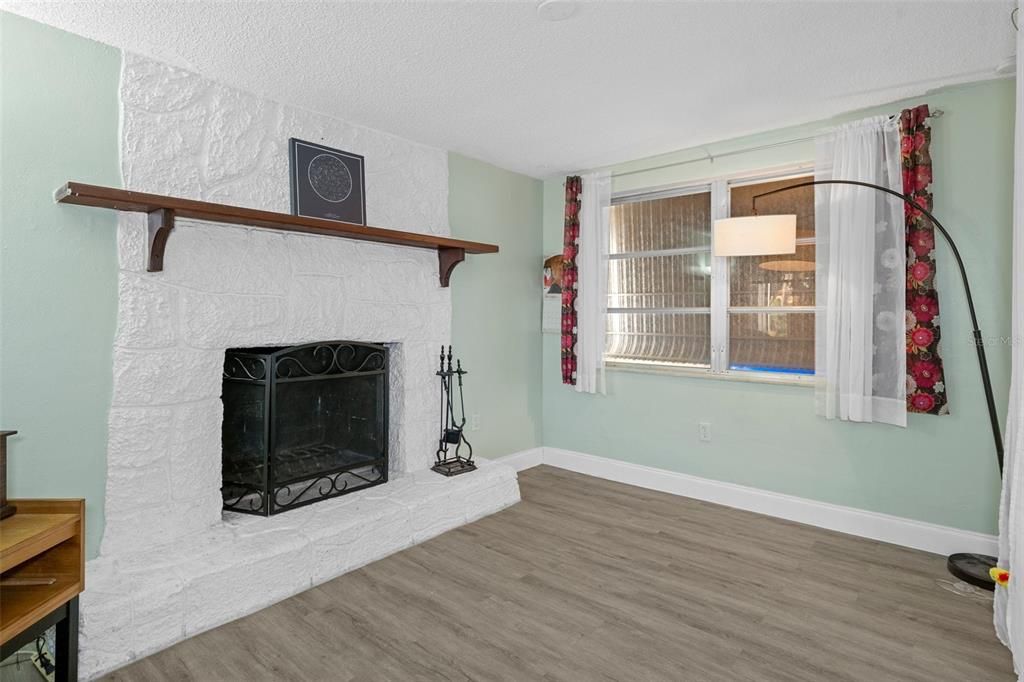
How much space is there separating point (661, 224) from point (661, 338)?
77 centimetres

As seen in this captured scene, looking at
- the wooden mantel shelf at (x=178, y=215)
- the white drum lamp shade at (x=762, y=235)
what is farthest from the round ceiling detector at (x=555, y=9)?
the white drum lamp shade at (x=762, y=235)

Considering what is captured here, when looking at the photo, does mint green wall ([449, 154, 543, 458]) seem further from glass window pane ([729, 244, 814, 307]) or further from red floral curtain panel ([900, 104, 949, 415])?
red floral curtain panel ([900, 104, 949, 415])

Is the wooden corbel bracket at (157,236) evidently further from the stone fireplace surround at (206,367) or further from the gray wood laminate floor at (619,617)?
the gray wood laminate floor at (619,617)

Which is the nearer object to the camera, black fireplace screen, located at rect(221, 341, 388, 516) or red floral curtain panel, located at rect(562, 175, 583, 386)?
black fireplace screen, located at rect(221, 341, 388, 516)

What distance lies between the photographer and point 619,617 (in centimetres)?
217

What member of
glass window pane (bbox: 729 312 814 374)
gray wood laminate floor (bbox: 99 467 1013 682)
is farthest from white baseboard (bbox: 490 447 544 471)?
glass window pane (bbox: 729 312 814 374)

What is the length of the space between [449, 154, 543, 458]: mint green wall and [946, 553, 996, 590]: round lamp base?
255cm

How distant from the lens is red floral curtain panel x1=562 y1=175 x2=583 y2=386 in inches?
157

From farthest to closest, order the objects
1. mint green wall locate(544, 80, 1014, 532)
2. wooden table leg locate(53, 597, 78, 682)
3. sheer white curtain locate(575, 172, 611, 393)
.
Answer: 1. sheer white curtain locate(575, 172, 611, 393)
2. mint green wall locate(544, 80, 1014, 532)
3. wooden table leg locate(53, 597, 78, 682)

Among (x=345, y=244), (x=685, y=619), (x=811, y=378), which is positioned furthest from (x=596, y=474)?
(x=345, y=244)

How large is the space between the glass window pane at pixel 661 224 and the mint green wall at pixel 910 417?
0.16 meters

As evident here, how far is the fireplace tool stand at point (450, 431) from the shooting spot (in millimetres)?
3365

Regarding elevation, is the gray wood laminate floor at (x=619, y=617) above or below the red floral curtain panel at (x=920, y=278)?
below

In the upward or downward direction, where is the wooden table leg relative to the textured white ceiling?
downward
